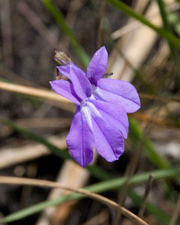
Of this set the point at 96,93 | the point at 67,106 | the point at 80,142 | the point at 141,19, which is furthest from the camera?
the point at 67,106

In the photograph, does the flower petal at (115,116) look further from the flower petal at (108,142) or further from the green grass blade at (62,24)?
the green grass blade at (62,24)

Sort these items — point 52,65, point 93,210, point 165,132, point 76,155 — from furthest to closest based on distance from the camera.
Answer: point 52,65
point 165,132
point 93,210
point 76,155

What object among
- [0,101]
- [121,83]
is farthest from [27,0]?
[121,83]

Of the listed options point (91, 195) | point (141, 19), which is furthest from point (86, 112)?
point (141, 19)

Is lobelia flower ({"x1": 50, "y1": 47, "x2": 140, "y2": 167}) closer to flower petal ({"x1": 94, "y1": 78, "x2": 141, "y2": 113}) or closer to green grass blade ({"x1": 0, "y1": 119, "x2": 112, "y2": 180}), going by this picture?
flower petal ({"x1": 94, "y1": 78, "x2": 141, "y2": 113})

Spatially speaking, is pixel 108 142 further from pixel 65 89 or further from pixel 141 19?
pixel 141 19

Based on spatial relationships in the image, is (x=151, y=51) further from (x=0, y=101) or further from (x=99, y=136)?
(x=99, y=136)

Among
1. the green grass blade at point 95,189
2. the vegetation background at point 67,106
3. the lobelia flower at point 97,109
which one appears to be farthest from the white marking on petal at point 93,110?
the vegetation background at point 67,106
